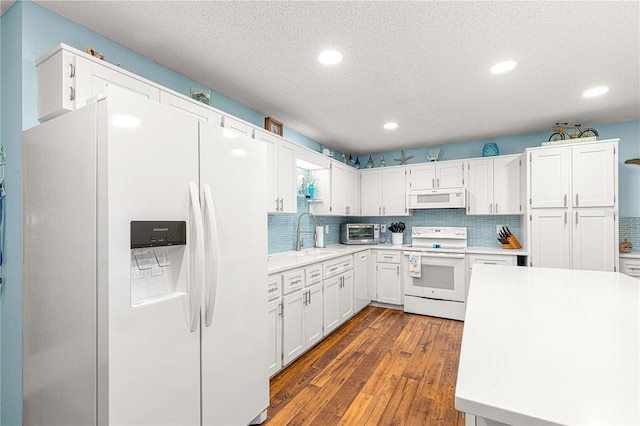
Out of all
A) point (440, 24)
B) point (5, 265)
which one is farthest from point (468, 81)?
point (5, 265)

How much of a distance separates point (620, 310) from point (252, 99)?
118 inches

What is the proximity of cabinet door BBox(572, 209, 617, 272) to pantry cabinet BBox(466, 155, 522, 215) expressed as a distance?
2.25 feet

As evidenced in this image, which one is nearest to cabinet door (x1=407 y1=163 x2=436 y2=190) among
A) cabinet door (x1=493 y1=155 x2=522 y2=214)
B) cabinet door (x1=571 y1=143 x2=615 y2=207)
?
cabinet door (x1=493 y1=155 x2=522 y2=214)

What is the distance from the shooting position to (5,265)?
1759mm

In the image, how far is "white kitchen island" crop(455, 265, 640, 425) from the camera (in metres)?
0.67

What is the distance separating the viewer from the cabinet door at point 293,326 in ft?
8.57

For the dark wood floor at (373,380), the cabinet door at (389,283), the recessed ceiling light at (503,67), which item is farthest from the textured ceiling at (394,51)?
the dark wood floor at (373,380)

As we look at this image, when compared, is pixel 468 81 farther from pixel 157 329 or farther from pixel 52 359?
pixel 52 359

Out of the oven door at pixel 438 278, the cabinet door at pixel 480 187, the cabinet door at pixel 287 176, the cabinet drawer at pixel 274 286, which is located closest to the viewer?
the cabinet drawer at pixel 274 286

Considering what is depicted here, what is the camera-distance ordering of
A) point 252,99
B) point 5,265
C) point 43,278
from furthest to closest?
point 252,99, point 5,265, point 43,278

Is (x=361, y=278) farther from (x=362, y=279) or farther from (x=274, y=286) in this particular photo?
(x=274, y=286)

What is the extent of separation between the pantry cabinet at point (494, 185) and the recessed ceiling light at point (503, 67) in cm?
204

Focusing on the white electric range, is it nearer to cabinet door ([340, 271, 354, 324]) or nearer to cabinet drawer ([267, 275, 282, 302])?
cabinet door ([340, 271, 354, 324])

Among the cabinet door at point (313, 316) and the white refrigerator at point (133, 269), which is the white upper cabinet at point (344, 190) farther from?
the white refrigerator at point (133, 269)
